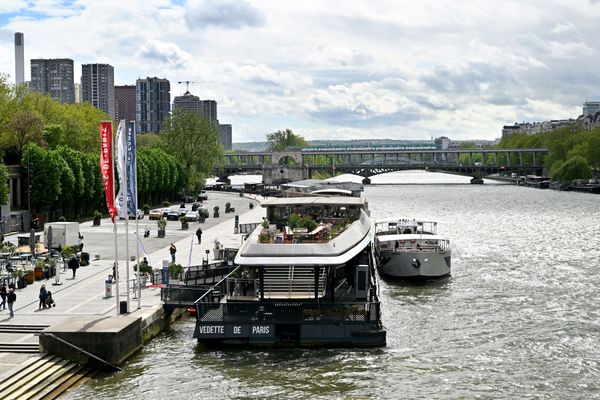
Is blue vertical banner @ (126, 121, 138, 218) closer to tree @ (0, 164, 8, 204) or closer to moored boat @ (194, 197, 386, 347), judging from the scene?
moored boat @ (194, 197, 386, 347)

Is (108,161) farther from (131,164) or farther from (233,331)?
(233,331)

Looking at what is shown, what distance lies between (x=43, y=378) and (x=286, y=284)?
11263 mm

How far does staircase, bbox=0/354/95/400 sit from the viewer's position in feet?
96.0

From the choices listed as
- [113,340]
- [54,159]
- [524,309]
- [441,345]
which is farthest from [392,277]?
[54,159]

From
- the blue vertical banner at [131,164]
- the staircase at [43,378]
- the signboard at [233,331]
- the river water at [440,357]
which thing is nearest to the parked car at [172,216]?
the river water at [440,357]

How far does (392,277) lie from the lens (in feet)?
194

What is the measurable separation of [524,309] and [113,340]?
2291 centimetres

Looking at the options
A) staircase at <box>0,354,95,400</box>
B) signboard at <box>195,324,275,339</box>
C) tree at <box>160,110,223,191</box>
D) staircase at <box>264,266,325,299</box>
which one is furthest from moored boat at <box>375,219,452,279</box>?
tree at <box>160,110,223,191</box>

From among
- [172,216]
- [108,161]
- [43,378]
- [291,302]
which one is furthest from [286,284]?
[172,216]

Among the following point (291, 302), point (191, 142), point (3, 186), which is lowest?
point (291, 302)

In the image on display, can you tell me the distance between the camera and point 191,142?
154 m

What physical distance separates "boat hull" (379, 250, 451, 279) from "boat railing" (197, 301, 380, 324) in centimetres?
2055

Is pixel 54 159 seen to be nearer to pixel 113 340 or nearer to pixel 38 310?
pixel 38 310

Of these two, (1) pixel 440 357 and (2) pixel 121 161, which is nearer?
(1) pixel 440 357
